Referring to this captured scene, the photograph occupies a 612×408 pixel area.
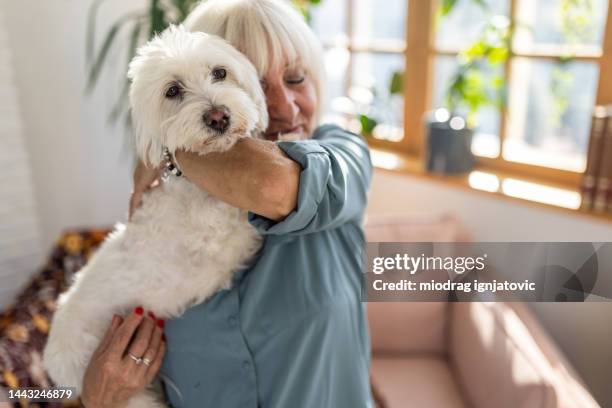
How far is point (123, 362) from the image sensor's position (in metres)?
0.98

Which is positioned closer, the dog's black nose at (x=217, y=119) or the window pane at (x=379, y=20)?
the dog's black nose at (x=217, y=119)

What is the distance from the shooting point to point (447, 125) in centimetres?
200

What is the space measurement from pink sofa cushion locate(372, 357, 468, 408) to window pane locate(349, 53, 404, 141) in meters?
1.12

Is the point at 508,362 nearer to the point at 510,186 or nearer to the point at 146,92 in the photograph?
the point at 510,186

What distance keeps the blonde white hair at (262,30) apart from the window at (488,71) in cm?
124

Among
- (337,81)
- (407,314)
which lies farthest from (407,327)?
(337,81)

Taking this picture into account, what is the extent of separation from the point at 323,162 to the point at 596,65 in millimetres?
1407

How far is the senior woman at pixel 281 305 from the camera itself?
91 cm

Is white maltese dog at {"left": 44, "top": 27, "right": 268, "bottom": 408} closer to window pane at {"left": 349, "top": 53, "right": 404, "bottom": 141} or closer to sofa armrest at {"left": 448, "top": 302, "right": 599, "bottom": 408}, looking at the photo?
sofa armrest at {"left": 448, "top": 302, "right": 599, "bottom": 408}

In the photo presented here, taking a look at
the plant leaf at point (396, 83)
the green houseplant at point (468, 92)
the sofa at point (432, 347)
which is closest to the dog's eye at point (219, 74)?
the sofa at point (432, 347)

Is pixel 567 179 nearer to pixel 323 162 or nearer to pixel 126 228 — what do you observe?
pixel 323 162

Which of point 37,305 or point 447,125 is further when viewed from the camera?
point 447,125

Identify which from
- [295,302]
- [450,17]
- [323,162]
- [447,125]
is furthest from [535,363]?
[450,17]

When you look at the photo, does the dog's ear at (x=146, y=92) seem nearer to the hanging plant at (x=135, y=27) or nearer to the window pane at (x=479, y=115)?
the hanging plant at (x=135, y=27)
